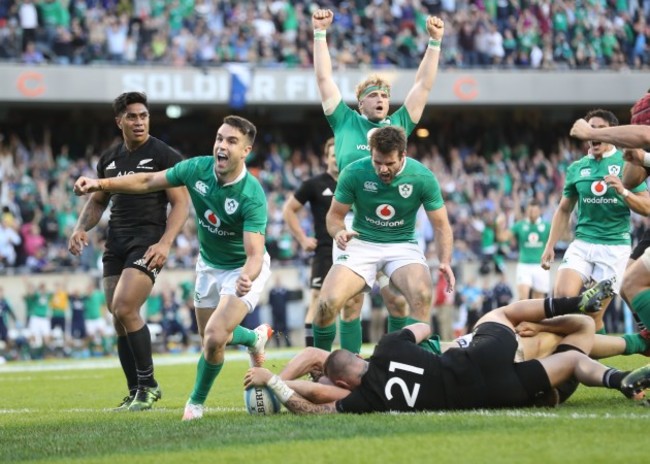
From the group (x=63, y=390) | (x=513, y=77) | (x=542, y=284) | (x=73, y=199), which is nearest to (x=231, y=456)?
(x=63, y=390)

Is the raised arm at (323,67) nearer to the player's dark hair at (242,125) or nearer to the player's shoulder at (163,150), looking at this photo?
the player's shoulder at (163,150)

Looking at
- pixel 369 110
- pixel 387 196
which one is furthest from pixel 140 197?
pixel 387 196

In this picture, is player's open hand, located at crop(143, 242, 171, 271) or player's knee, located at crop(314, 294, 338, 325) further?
player's open hand, located at crop(143, 242, 171, 271)

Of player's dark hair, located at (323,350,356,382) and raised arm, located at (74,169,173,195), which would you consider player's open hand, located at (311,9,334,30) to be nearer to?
raised arm, located at (74,169,173,195)

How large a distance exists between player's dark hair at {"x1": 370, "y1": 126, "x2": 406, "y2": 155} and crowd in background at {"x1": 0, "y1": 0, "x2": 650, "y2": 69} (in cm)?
2185

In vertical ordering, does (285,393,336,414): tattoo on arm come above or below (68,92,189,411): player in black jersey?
below

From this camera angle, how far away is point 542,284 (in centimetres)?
2095

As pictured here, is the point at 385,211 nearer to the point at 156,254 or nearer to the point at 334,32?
the point at 156,254

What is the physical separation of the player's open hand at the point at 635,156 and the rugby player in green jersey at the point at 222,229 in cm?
288

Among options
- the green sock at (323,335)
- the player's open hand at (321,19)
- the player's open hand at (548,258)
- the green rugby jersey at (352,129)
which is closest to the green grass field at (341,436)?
the green sock at (323,335)

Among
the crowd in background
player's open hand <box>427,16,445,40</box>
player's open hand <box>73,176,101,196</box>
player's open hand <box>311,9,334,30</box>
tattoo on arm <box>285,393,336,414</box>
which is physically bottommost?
tattoo on arm <box>285,393,336,414</box>

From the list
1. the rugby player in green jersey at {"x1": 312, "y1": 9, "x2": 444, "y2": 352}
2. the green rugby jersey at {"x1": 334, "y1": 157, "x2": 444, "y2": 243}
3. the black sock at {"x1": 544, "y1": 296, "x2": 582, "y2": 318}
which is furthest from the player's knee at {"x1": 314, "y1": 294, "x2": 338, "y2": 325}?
the black sock at {"x1": 544, "y1": 296, "x2": 582, "y2": 318}

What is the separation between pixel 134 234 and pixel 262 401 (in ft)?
8.42

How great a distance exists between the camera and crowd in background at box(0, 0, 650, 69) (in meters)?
29.9
